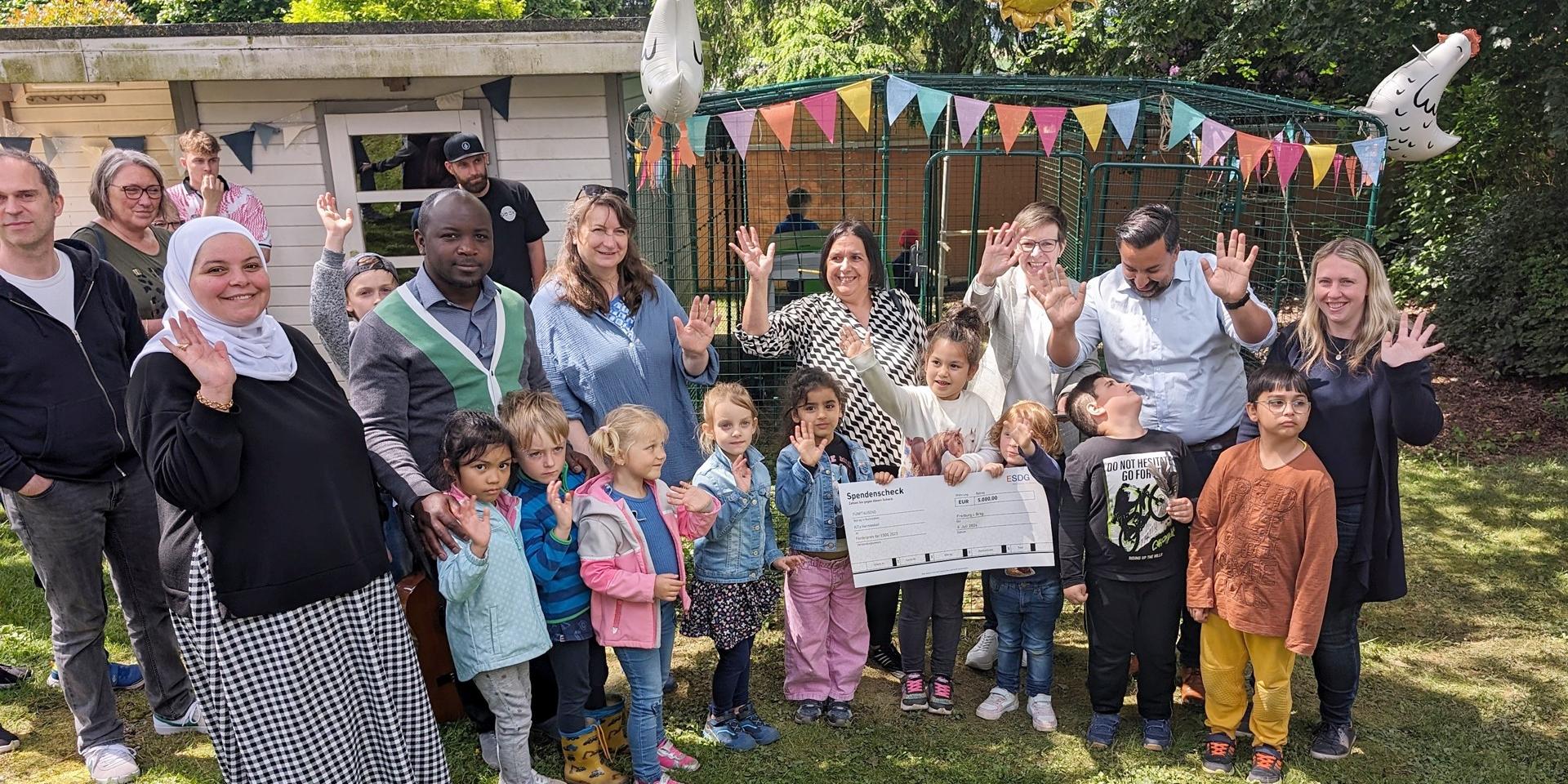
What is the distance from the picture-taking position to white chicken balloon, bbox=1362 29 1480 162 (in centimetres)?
623

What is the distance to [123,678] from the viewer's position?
3838 mm

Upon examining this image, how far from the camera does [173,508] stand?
2.51 metres

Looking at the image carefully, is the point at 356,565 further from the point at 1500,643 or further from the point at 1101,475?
the point at 1500,643

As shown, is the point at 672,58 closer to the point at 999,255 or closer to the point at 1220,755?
the point at 999,255

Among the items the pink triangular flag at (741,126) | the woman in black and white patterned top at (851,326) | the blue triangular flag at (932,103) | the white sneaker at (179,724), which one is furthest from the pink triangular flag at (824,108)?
the white sneaker at (179,724)

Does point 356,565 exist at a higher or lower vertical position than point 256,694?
higher

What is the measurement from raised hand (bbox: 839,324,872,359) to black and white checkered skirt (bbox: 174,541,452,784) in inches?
63.1

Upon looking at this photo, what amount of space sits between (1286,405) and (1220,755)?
1.16 m

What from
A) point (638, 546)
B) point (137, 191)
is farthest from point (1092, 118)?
point (137, 191)

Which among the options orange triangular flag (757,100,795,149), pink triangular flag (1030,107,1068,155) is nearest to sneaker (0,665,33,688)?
orange triangular flag (757,100,795,149)

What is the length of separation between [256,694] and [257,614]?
22 centimetres

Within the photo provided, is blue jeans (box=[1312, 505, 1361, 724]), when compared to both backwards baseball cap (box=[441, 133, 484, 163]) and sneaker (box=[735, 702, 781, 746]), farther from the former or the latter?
backwards baseball cap (box=[441, 133, 484, 163])

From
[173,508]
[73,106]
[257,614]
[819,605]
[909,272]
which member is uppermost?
[73,106]

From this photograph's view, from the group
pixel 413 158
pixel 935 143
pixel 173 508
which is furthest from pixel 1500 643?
pixel 413 158
